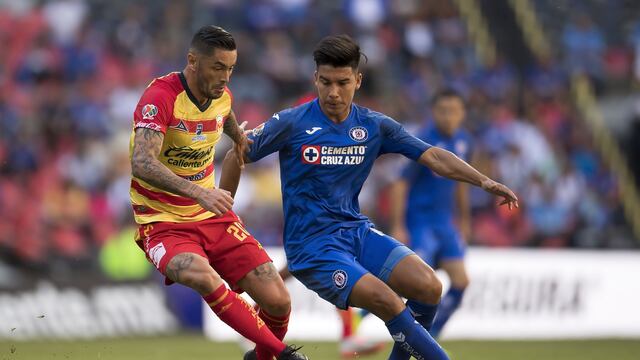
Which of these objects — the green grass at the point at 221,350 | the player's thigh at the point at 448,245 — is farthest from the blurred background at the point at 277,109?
the player's thigh at the point at 448,245

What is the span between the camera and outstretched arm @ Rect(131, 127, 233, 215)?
7188 mm

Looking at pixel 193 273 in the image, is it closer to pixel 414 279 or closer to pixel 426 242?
pixel 414 279

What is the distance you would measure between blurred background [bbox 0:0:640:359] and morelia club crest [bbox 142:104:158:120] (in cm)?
725

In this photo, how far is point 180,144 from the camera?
7969 mm

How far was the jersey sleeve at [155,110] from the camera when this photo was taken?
7656 mm

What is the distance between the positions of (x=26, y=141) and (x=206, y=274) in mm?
9994

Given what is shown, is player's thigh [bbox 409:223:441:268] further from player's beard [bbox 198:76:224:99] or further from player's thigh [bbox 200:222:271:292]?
player's beard [bbox 198:76:224:99]

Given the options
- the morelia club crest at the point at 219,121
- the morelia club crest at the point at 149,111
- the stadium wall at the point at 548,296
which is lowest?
the stadium wall at the point at 548,296

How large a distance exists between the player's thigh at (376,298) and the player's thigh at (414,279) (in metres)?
0.19

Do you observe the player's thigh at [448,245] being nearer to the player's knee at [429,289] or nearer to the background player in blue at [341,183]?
the background player in blue at [341,183]

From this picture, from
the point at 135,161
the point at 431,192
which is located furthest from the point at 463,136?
the point at 135,161

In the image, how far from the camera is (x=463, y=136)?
11930mm

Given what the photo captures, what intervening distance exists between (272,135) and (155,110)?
83 cm

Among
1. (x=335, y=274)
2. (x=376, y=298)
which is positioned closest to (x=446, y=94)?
(x=335, y=274)
